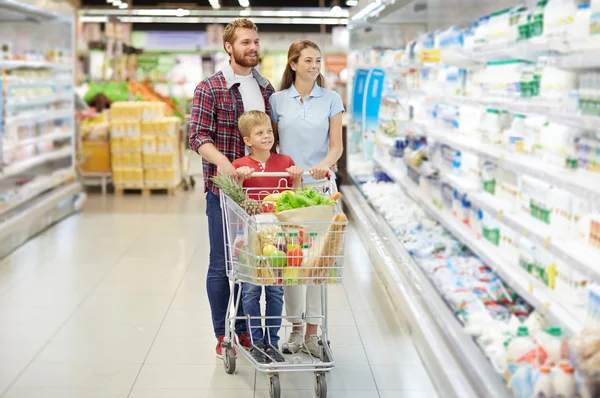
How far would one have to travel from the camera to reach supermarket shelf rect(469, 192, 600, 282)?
315 centimetres

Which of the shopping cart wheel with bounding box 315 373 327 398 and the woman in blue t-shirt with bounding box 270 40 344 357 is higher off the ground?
the woman in blue t-shirt with bounding box 270 40 344 357

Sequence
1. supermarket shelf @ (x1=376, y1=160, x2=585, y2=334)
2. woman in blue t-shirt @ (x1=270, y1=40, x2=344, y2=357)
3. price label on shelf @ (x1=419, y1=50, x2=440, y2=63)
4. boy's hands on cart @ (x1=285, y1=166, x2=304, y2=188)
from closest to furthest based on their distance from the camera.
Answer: supermarket shelf @ (x1=376, y1=160, x2=585, y2=334) → boy's hands on cart @ (x1=285, y1=166, x2=304, y2=188) → woman in blue t-shirt @ (x1=270, y1=40, x2=344, y2=357) → price label on shelf @ (x1=419, y1=50, x2=440, y2=63)

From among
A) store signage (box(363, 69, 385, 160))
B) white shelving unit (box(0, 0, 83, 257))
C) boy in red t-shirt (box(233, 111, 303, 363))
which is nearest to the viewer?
boy in red t-shirt (box(233, 111, 303, 363))

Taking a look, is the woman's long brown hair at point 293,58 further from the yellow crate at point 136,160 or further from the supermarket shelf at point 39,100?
the yellow crate at point 136,160

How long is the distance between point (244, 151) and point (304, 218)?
952 millimetres

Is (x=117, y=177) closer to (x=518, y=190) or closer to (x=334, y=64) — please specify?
(x=334, y=64)

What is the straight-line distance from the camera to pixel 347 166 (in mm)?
10484

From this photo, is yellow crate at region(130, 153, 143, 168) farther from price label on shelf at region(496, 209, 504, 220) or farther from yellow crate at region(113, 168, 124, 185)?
price label on shelf at region(496, 209, 504, 220)

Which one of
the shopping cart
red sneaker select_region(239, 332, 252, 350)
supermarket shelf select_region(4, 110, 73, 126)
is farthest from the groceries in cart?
supermarket shelf select_region(4, 110, 73, 126)

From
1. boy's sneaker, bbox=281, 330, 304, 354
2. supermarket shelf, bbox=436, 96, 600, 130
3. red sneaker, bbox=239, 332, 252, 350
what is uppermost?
supermarket shelf, bbox=436, 96, 600, 130

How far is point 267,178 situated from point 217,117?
1.45 ft

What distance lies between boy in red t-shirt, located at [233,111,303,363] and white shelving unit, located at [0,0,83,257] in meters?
3.32

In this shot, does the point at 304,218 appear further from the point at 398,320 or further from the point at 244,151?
the point at 398,320

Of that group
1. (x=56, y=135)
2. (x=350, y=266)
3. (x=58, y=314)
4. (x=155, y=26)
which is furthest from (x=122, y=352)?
(x=155, y=26)
